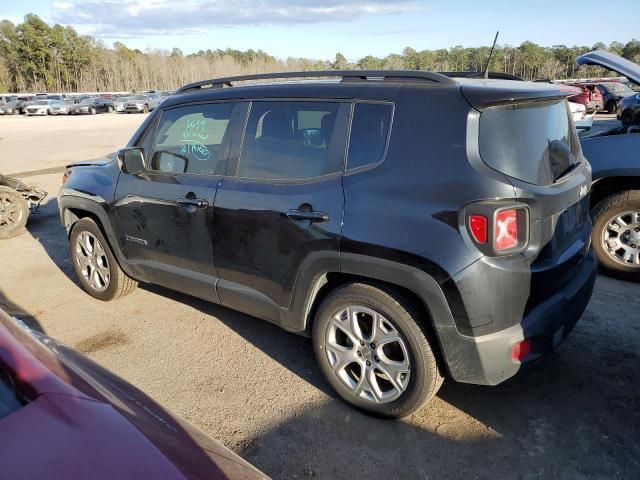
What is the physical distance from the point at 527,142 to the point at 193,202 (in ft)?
6.87

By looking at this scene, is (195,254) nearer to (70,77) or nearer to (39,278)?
(39,278)

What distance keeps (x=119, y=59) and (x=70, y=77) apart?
1267 centimetres

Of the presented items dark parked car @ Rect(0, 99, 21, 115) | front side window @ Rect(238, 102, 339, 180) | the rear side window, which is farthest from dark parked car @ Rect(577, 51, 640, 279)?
dark parked car @ Rect(0, 99, 21, 115)

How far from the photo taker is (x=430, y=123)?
263cm

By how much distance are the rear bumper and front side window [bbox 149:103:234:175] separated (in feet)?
6.19

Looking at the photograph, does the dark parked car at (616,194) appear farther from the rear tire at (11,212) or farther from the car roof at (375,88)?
the rear tire at (11,212)

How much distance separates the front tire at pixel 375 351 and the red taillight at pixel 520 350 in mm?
395

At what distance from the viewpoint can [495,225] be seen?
242 centimetres

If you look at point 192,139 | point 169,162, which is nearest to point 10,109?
point 169,162

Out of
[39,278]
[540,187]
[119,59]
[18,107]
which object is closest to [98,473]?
[540,187]

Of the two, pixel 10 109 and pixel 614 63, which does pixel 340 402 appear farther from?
pixel 10 109

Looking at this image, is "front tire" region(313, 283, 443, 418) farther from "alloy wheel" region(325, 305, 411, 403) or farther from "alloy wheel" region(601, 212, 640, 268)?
"alloy wheel" region(601, 212, 640, 268)

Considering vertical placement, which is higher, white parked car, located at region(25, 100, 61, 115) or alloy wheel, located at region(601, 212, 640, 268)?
white parked car, located at region(25, 100, 61, 115)

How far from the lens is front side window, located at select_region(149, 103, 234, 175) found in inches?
139
